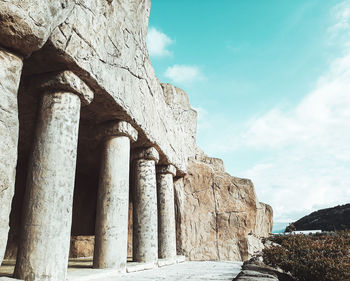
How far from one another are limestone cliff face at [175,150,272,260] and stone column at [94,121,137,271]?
4.59 metres

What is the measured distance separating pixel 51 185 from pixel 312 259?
4618mm

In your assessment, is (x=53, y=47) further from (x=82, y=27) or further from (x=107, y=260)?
(x=107, y=260)

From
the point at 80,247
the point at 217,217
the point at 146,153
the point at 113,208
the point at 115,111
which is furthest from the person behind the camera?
the point at 217,217

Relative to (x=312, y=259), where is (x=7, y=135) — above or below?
above

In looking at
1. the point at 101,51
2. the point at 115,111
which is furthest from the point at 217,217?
the point at 101,51

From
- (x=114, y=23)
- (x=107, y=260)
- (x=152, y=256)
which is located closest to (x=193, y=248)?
(x=152, y=256)

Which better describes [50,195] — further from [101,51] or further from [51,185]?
[101,51]

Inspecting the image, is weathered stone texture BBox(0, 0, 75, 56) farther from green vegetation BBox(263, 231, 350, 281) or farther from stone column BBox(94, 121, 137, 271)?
green vegetation BBox(263, 231, 350, 281)

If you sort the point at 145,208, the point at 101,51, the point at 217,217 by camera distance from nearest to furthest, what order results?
the point at 101,51
the point at 145,208
the point at 217,217

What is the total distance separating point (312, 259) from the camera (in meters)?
5.06

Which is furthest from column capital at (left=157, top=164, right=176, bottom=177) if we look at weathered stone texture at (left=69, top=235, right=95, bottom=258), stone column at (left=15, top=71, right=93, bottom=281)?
stone column at (left=15, top=71, right=93, bottom=281)

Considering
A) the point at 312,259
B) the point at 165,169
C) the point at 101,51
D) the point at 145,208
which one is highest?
the point at 101,51

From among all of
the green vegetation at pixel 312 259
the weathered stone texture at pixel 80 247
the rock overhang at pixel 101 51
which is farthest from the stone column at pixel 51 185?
the weathered stone texture at pixel 80 247

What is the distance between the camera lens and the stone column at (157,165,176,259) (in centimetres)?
823
